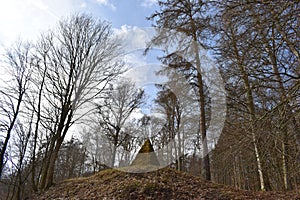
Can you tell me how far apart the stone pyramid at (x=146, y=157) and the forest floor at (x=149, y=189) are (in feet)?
Answer: 1.75

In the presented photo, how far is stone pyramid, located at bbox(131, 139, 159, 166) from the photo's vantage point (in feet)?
27.3

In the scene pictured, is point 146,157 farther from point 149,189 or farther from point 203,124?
point 203,124

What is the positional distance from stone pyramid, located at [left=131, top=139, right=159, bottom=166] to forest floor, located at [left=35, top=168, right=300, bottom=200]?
1.75 feet

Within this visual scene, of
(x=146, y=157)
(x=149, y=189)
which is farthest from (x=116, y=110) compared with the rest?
(x=149, y=189)

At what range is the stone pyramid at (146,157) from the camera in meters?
8.33

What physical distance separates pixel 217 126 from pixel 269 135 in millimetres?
4067

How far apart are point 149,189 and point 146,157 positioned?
196 cm

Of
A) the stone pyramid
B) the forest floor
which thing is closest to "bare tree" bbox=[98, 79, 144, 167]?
the stone pyramid

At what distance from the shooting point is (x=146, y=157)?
332 inches

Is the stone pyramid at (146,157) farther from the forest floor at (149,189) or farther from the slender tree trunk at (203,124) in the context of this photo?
the slender tree trunk at (203,124)

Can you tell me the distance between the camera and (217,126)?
8.05 meters

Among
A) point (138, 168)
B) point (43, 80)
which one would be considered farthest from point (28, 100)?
point (138, 168)

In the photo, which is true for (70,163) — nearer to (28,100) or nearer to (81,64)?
(28,100)

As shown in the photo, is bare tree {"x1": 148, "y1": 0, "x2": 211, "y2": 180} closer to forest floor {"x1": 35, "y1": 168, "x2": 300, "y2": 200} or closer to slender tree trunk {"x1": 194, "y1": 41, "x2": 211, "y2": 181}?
slender tree trunk {"x1": 194, "y1": 41, "x2": 211, "y2": 181}
